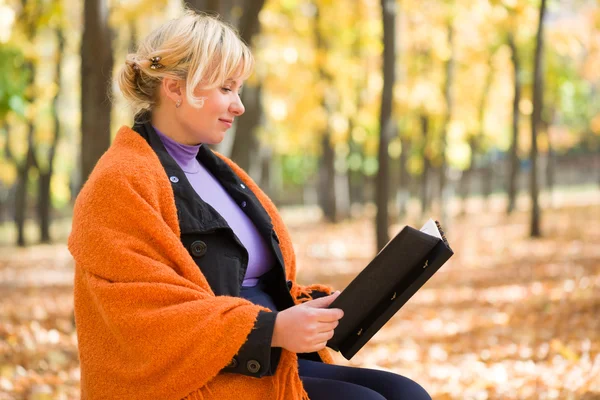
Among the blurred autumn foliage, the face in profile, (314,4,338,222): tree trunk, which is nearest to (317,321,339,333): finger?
the face in profile

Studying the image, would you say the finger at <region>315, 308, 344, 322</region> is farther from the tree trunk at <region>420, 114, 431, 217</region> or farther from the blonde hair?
the tree trunk at <region>420, 114, 431, 217</region>

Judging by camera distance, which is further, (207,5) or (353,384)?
(207,5)

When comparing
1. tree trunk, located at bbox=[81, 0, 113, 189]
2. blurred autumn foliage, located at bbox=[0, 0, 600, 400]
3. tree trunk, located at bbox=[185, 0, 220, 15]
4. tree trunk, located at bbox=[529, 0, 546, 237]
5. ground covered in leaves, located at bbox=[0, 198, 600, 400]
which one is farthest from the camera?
tree trunk, located at bbox=[529, 0, 546, 237]

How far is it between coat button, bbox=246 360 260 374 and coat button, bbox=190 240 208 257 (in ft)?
1.18

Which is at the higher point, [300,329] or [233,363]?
[300,329]

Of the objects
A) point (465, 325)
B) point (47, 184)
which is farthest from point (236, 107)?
point (47, 184)

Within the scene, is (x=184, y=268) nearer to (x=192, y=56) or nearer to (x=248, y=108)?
(x=192, y=56)

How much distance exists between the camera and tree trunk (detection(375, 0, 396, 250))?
10945 mm

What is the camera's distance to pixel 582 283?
9898 mm

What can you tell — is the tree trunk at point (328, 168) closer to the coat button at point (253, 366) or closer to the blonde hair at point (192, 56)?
the blonde hair at point (192, 56)

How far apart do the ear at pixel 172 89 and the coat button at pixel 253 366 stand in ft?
2.83

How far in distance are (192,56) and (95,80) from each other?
14.9 feet

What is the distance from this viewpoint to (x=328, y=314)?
217 cm

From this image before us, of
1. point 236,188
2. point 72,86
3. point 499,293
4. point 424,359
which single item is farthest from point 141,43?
point 72,86
